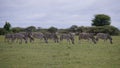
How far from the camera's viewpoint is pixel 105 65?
1592 cm

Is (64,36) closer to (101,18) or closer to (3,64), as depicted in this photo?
(3,64)

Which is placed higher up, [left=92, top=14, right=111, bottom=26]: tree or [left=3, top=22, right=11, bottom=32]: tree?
[left=92, top=14, right=111, bottom=26]: tree

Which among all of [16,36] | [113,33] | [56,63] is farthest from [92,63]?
[113,33]

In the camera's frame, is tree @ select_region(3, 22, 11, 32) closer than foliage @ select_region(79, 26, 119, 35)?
No

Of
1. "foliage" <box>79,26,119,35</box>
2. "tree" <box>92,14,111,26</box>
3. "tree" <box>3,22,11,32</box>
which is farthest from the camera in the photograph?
"tree" <box>92,14,111,26</box>

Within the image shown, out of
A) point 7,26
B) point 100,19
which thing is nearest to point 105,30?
point 100,19

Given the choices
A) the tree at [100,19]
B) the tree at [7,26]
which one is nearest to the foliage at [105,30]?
the tree at [100,19]

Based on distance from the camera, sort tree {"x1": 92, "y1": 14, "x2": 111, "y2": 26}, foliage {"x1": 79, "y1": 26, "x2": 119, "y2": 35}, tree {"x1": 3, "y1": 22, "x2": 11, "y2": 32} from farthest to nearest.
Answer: tree {"x1": 92, "y1": 14, "x2": 111, "y2": 26}, tree {"x1": 3, "y1": 22, "x2": 11, "y2": 32}, foliage {"x1": 79, "y1": 26, "x2": 119, "y2": 35}

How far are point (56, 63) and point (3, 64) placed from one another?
3.15m

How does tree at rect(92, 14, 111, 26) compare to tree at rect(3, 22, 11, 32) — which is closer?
tree at rect(3, 22, 11, 32)

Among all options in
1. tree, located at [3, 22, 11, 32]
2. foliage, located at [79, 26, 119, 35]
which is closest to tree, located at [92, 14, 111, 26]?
foliage, located at [79, 26, 119, 35]

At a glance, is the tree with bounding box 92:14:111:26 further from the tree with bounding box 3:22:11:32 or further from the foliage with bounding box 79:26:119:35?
the tree with bounding box 3:22:11:32

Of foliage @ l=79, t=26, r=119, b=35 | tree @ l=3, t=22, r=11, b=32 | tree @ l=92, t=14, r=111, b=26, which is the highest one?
tree @ l=92, t=14, r=111, b=26

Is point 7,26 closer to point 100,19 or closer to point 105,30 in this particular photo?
point 105,30
